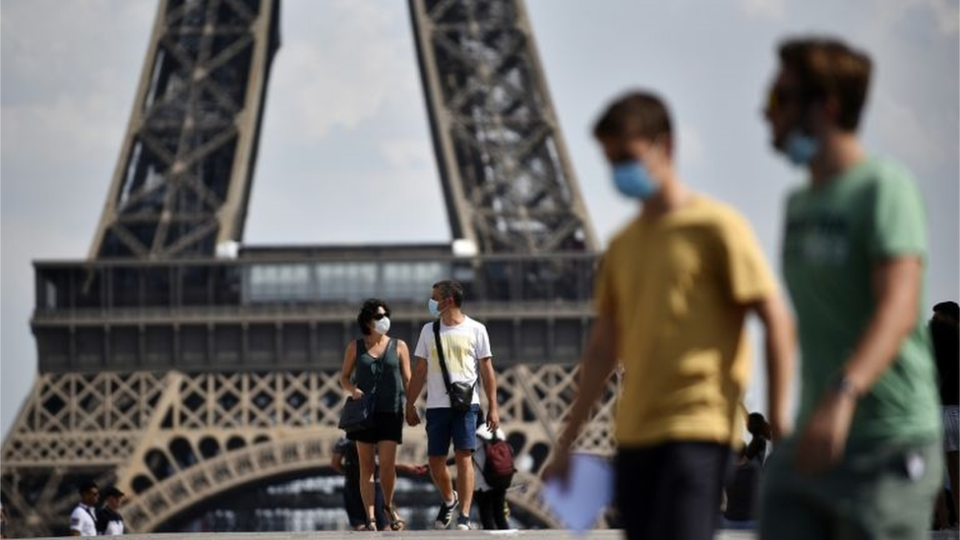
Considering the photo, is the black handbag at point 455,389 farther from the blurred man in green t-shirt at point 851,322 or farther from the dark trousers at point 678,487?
the blurred man in green t-shirt at point 851,322

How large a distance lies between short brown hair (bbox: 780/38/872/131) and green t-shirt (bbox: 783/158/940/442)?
6.0 inches

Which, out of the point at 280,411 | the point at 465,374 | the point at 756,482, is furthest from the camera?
the point at 280,411

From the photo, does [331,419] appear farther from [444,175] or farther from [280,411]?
[444,175]

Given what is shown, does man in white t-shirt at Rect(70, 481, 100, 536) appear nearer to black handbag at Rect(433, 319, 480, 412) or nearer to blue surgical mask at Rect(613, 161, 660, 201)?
black handbag at Rect(433, 319, 480, 412)

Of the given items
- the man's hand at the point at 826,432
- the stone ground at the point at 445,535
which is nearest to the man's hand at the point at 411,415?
the stone ground at the point at 445,535

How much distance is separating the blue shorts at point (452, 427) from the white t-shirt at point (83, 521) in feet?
15.2

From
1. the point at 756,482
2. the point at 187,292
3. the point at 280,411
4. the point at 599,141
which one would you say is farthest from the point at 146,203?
the point at 599,141

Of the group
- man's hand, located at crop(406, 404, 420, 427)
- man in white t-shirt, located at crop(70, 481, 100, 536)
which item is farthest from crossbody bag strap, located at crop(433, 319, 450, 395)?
man in white t-shirt, located at crop(70, 481, 100, 536)

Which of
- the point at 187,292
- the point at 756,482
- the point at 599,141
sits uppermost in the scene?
the point at 187,292

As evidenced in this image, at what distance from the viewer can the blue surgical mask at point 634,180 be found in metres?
7.15

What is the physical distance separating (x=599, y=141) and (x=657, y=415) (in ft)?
2.77

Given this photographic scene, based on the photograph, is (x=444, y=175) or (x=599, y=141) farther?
(x=444, y=175)

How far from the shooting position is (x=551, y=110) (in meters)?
55.2

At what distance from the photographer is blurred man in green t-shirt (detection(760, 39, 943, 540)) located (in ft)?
21.3
